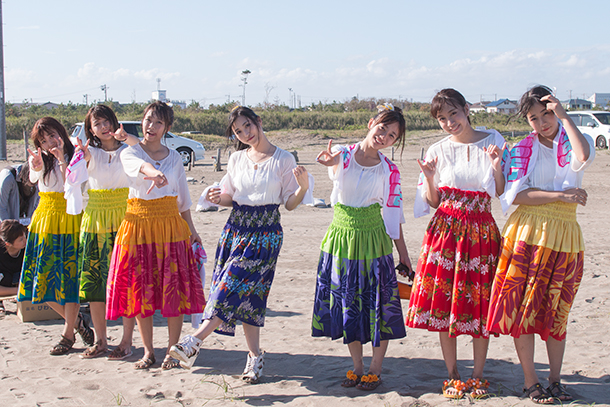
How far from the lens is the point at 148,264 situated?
3734 millimetres

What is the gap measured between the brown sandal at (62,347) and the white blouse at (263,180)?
1.76 meters

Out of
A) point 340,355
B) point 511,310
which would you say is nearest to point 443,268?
point 511,310

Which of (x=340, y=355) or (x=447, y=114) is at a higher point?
(x=447, y=114)

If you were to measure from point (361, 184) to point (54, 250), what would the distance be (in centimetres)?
238

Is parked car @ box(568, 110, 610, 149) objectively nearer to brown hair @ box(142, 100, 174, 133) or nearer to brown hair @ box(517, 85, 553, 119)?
brown hair @ box(517, 85, 553, 119)

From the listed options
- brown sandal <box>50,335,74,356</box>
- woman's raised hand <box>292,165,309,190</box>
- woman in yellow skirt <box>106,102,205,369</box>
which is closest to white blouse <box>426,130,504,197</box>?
woman's raised hand <box>292,165,309,190</box>

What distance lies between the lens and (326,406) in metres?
3.20

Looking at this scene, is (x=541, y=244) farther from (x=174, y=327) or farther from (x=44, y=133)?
(x=44, y=133)

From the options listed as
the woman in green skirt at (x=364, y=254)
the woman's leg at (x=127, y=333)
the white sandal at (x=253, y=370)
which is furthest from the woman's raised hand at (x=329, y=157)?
the woman's leg at (x=127, y=333)

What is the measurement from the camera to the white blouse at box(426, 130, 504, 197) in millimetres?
3209

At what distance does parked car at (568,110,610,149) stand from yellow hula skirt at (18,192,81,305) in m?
21.9

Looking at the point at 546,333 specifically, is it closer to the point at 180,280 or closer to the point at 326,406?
the point at 326,406

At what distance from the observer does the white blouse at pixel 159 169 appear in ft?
12.1

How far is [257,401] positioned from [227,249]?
3.14ft
